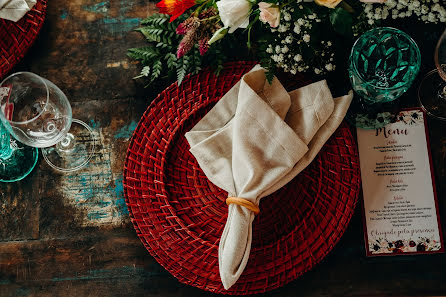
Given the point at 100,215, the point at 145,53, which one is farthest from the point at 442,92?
the point at 100,215

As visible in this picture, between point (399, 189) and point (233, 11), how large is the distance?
60 centimetres

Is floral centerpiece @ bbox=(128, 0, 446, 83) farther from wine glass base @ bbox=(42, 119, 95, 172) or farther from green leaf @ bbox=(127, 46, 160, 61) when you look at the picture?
wine glass base @ bbox=(42, 119, 95, 172)

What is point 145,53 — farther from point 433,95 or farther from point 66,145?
point 433,95

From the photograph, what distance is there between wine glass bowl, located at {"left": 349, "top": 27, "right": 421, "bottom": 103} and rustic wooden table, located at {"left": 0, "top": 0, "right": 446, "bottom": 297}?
0.18 m

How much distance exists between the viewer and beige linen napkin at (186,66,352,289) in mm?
850

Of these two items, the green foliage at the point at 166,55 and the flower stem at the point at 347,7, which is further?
the green foliage at the point at 166,55

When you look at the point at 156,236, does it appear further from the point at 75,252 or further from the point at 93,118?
the point at 93,118

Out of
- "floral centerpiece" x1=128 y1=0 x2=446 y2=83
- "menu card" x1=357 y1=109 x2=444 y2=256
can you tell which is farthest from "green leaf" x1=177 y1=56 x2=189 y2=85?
"menu card" x1=357 y1=109 x2=444 y2=256

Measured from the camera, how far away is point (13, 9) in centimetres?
96

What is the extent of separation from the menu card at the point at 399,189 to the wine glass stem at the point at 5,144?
0.88m

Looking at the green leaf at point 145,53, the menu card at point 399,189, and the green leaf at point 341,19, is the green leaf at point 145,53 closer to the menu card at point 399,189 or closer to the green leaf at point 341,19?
the green leaf at point 341,19

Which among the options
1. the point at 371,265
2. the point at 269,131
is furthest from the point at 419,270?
the point at 269,131

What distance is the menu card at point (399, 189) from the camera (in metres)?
0.98

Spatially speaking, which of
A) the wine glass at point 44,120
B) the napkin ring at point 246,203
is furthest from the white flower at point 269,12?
the wine glass at point 44,120
